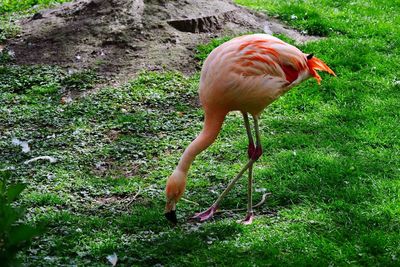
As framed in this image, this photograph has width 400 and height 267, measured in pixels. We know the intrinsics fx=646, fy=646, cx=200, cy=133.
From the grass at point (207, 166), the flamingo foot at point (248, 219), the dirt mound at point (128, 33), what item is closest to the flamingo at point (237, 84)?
the flamingo foot at point (248, 219)

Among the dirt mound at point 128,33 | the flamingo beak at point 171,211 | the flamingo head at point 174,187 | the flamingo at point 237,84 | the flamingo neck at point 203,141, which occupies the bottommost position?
the dirt mound at point 128,33

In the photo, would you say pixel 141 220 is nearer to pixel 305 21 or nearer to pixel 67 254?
pixel 67 254

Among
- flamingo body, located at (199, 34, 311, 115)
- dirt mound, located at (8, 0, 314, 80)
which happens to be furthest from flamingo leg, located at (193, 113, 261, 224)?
dirt mound, located at (8, 0, 314, 80)

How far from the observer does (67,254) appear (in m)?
4.50

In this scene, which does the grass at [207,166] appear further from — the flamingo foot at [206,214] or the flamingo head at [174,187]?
the flamingo head at [174,187]

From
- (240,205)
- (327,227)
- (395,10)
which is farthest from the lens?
(395,10)

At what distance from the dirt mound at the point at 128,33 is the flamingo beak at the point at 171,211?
10.5 ft

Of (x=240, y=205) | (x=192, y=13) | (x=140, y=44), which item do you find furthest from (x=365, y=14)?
(x=240, y=205)

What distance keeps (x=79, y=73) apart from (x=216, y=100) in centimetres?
332

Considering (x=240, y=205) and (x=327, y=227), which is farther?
(x=240, y=205)

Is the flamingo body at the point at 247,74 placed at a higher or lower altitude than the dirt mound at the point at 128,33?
higher

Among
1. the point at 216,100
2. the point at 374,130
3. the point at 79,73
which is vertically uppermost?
the point at 216,100

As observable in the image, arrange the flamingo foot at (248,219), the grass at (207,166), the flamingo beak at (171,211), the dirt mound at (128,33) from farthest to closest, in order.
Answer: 1. the dirt mound at (128,33)
2. the flamingo foot at (248,219)
3. the flamingo beak at (171,211)
4. the grass at (207,166)

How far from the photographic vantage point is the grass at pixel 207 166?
15.0ft
